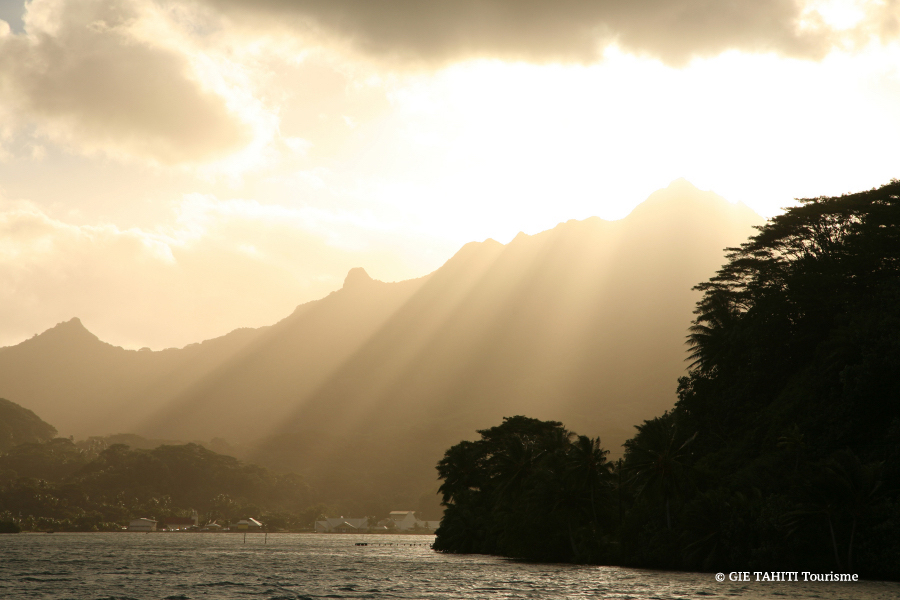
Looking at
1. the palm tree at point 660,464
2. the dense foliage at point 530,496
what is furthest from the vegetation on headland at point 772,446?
the dense foliage at point 530,496

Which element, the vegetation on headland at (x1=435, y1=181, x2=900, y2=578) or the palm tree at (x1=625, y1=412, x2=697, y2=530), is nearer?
the vegetation on headland at (x1=435, y1=181, x2=900, y2=578)

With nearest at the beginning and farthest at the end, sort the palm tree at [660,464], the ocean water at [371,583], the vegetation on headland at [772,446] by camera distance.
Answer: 1. the ocean water at [371,583]
2. the vegetation on headland at [772,446]
3. the palm tree at [660,464]

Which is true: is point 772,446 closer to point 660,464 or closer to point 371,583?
point 660,464

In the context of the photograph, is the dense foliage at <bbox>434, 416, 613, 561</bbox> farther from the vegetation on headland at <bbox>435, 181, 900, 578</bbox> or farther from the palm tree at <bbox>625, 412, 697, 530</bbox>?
the palm tree at <bbox>625, 412, 697, 530</bbox>

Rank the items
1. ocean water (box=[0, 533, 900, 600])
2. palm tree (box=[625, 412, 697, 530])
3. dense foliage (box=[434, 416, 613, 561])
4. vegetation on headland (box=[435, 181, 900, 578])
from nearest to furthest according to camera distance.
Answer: ocean water (box=[0, 533, 900, 600])
vegetation on headland (box=[435, 181, 900, 578])
palm tree (box=[625, 412, 697, 530])
dense foliage (box=[434, 416, 613, 561])

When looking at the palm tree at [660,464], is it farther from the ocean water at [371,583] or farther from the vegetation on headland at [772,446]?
the ocean water at [371,583]

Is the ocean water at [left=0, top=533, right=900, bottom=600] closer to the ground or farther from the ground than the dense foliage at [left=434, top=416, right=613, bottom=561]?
closer to the ground

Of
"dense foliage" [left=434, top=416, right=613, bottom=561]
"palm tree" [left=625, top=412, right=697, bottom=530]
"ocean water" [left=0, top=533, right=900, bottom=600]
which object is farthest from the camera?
"dense foliage" [left=434, top=416, right=613, bottom=561]

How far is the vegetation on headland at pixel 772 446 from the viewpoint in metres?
67.6

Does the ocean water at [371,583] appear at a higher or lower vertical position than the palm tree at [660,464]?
lower

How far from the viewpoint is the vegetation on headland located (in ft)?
222

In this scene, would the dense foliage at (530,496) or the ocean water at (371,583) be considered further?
the dense foliage at (530,496)

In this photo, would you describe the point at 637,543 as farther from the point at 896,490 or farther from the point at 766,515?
the point at 896,490

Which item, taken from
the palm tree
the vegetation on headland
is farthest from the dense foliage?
the palm tree
